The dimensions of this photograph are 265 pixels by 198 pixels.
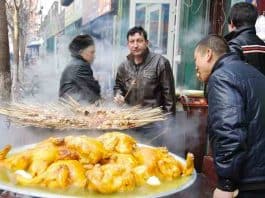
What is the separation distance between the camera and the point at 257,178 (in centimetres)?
254

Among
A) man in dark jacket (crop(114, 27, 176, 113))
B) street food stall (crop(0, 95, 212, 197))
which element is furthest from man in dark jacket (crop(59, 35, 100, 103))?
street food stall (crop(0, 95, 212, 197))

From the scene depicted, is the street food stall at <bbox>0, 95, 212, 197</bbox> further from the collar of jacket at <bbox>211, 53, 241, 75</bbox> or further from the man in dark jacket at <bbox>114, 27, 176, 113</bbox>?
the collar of jacket at <bbox>211, 53, 241, 75</bbox>

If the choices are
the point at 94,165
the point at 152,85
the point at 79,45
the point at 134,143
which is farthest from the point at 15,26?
the point at 94,165

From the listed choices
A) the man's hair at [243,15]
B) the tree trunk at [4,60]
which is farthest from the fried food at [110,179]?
the tree trunk at [4,60]

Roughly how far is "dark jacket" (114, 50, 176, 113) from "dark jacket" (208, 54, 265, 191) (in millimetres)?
2098

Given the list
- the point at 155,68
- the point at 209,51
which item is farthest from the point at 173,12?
the point at 209,51

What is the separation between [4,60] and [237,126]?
14.3 ft

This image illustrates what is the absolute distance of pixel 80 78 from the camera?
452cm

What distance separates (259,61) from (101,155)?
1899 millimetres

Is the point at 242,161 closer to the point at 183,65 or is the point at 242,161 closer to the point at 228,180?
the point at 228,180

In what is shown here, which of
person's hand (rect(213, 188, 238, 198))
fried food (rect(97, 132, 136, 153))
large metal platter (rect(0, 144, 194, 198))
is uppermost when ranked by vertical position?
fried food (rect(97, 132, 136, 153))

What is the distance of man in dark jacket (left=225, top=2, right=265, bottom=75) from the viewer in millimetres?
3738

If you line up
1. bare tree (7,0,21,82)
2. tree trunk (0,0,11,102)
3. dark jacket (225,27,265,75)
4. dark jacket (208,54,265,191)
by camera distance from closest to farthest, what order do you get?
dark jacket (208,54,265,191) < dark jacket (225,27,265,75) < tree trunk (0,0,11,102) < bare tree (7,0,21,82)

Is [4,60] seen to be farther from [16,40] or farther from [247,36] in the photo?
[247,36]
